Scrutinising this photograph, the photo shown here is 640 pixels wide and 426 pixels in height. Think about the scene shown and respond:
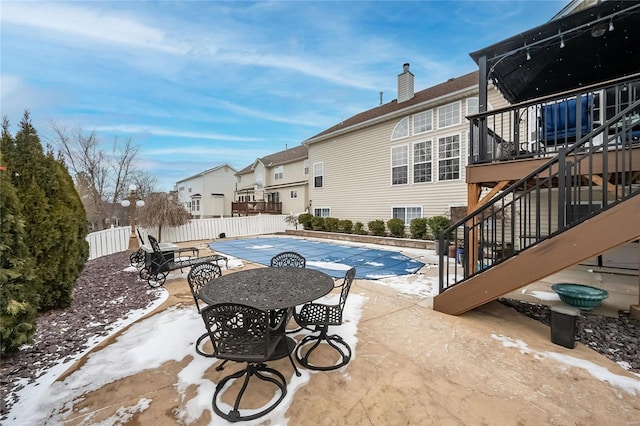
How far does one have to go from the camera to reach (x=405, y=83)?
45.1 feet

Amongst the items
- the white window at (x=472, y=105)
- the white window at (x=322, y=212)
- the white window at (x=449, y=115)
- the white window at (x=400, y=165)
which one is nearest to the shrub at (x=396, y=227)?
the white window at (x=400, y=165)

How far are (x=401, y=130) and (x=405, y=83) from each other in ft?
9.59

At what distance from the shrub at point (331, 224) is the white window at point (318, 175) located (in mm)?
2607

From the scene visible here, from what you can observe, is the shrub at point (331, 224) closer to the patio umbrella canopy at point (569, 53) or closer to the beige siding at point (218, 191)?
the patio umbrella canopy at point (569, 53)

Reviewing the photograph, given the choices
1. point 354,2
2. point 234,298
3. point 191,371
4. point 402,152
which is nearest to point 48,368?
point 191,371

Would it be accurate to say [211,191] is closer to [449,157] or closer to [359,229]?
[359,229]

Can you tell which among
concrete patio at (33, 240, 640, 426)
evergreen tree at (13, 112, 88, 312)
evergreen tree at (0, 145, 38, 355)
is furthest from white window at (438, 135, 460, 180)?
evergreen tree at (0, 145, 38, 355)

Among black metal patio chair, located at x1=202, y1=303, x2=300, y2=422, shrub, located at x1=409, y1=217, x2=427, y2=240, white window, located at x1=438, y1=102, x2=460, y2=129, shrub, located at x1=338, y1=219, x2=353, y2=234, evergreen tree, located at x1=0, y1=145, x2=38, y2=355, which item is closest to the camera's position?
black metal patio chair, located at x1=202, y1=303, x2=300, y2=422

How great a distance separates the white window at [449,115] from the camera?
10.8 metres

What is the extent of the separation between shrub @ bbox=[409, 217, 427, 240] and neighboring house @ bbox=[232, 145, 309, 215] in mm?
9320

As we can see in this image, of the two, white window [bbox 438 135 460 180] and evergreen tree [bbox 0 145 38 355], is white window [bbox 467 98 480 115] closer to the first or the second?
white window [bbox 438 135 460 180]

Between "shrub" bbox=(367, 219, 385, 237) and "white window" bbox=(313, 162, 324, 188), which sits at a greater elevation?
"white window" bbox=(313, 162, 324, 188)

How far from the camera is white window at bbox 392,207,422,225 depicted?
39.7 ft

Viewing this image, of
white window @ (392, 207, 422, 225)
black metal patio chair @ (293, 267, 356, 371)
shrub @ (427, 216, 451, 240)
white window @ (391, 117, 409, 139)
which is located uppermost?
white window @ (391, 117, 409, 139)
